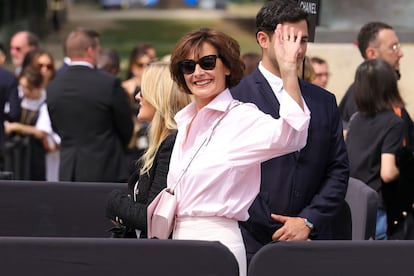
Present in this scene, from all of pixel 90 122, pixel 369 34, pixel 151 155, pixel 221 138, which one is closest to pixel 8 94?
pixel 90 122

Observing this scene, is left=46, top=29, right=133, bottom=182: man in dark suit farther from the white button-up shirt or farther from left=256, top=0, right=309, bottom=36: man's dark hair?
the white button-up shirt

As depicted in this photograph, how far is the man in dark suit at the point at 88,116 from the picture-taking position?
30.3 feet

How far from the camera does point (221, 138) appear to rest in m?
4.80

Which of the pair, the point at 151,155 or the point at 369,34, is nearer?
the point at 151,155

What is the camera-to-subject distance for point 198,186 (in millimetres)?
4777

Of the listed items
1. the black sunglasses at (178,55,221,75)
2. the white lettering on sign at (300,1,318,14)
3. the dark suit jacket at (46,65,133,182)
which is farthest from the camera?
the dark suit jacket at (46,65,133,182)

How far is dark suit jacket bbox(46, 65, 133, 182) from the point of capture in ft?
30.3

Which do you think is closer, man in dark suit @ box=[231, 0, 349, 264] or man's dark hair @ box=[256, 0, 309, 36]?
man's dark hair @ box=[256, 0, 309, 36]

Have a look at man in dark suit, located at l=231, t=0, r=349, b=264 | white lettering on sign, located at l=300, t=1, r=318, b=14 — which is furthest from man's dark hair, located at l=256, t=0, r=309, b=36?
white lettering on sign, located at l=300, t=1, r=318, b=14

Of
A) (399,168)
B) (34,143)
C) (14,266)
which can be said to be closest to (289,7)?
(14,266)

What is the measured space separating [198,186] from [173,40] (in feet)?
104

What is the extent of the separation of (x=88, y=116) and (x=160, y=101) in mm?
3636

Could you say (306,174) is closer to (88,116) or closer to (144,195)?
(144,195)

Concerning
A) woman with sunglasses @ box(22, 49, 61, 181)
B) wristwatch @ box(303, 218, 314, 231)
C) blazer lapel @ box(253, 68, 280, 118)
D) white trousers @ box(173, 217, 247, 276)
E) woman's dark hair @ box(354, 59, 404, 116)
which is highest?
blazer lapel @ box(253, 68, 280, 118)
